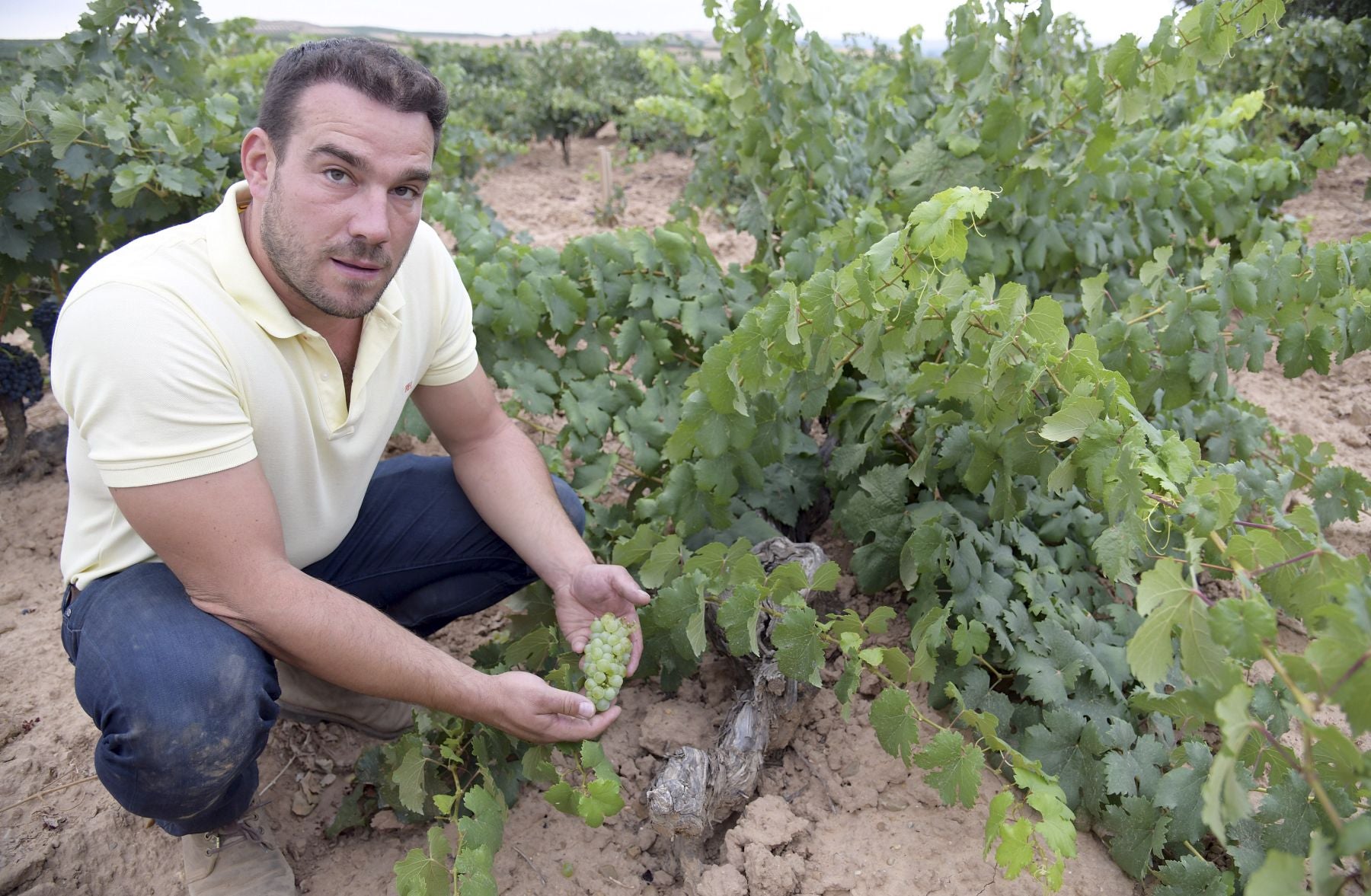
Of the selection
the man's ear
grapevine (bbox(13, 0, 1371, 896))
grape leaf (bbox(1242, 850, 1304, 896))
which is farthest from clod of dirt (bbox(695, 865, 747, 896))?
the man's ear

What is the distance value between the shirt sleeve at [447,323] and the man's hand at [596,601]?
534mm

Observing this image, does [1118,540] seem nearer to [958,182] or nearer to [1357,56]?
[958,182]

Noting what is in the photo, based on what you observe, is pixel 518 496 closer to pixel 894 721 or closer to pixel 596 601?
pixel 596 601

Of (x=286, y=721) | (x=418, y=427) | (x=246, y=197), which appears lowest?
(x=286, y=721)

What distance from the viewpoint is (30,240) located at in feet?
10.0

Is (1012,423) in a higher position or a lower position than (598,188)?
higher

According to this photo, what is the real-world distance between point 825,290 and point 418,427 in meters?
1.22

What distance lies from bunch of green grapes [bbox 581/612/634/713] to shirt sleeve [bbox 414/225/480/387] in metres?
0.66

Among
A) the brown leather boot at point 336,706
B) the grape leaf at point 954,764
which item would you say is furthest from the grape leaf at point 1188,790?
the brown leather boot at point 336,706

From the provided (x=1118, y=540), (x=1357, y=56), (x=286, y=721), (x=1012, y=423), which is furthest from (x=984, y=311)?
(x=1357, y=56)

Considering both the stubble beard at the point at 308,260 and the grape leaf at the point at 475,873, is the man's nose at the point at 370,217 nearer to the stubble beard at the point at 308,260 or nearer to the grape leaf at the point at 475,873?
the stubble beard at the point at 308,260

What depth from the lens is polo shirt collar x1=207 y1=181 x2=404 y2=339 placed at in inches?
65.9

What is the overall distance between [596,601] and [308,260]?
889mm

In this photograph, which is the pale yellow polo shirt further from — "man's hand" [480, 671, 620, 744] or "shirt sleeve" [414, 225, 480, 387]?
"man's hand" [480, 671, 620, 744]
